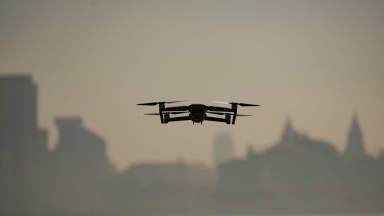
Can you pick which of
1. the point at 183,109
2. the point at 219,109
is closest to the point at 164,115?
the point at 183,109

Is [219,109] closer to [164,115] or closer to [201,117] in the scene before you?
[201,117]

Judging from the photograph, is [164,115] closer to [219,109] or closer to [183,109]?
[183,109]

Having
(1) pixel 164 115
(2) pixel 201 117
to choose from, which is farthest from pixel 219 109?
(1) pixel 164 115
